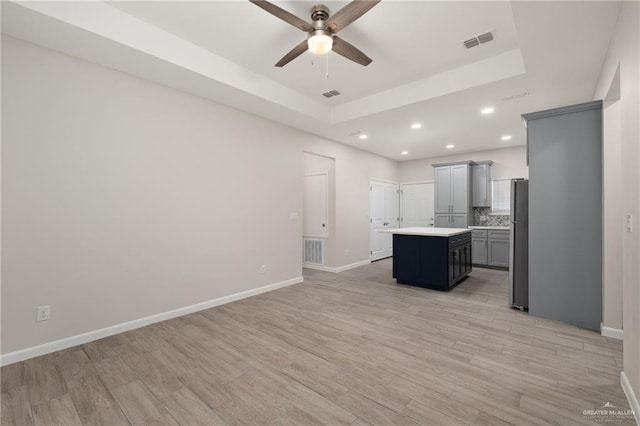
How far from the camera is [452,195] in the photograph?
6918 millimetres

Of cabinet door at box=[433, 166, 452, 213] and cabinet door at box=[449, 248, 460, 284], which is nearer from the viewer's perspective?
cabinet door at box=[449, 248, 460, 284]

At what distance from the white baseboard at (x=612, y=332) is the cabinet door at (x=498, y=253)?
135 inches

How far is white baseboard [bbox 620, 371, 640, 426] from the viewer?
167cm

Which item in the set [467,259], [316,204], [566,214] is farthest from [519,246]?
[316,204]

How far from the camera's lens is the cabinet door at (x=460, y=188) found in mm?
6699

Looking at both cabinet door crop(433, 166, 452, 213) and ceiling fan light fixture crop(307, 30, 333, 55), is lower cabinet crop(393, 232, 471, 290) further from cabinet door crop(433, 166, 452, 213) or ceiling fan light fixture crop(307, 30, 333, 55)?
ceiling fan light fixture crop(307, 30, 333, 55)

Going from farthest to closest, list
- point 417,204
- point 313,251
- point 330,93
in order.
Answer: point 417,204 → point 313,251 → point 330,93

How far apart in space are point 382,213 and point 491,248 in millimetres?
2624

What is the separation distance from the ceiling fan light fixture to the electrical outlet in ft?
10.8

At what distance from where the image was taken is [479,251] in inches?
254

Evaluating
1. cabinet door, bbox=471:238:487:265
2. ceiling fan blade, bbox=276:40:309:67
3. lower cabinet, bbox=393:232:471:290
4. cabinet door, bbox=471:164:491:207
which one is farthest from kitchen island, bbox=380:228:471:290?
ceiling fan blade, bbox=276:40:309:67

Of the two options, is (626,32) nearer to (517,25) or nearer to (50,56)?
(517,25)

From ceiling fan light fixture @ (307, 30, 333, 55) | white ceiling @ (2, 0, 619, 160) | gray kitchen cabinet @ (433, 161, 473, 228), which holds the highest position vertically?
white ceiling @ (2, 0, 619, 160)

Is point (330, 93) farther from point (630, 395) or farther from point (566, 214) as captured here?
point (630, 395)
